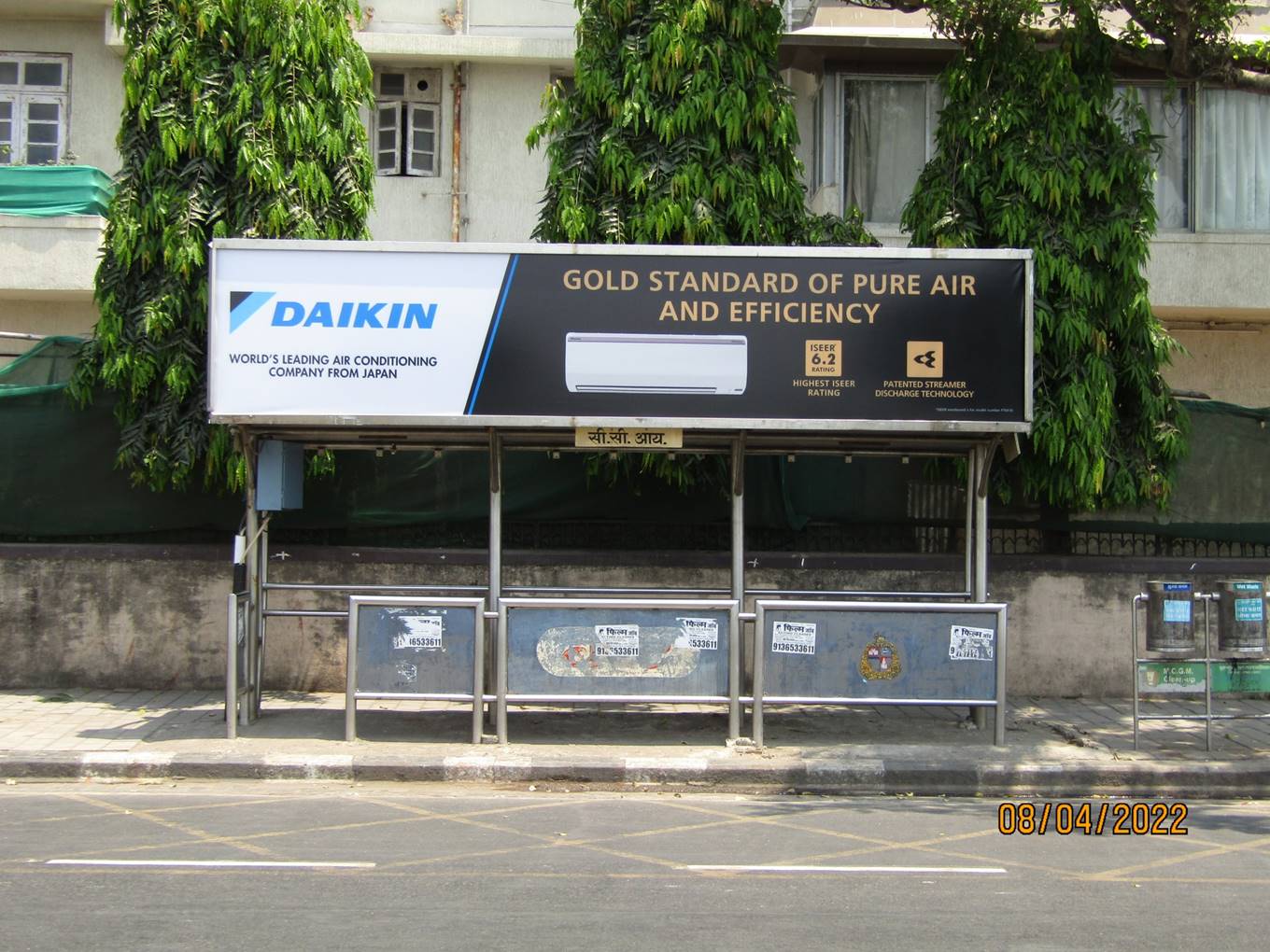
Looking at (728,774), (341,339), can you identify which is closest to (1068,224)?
(728,774)

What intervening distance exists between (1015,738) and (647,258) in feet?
15.4

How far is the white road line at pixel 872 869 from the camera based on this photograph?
6.57m

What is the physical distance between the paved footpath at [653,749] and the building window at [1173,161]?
20.2 ft

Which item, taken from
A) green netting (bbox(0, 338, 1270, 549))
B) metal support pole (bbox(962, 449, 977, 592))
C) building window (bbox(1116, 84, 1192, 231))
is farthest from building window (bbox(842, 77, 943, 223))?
metal support pole (bbox(962, 449, 977, 592))

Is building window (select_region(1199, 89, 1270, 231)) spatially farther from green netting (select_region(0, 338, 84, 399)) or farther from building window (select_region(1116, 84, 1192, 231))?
green netting (select_region(0, 338, 84, 399))

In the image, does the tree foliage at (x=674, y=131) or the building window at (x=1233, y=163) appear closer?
the tree foliage at (x=674, y=131)

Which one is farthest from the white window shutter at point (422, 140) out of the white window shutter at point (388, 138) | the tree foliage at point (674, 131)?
the tree foliage at point (674, 131)

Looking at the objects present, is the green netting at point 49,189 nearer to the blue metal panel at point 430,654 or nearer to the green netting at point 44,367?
the green netting at point 44,367

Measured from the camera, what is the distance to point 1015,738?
993 centimetres

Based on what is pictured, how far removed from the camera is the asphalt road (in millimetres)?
5480

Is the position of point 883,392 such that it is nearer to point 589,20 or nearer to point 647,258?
point 647,258

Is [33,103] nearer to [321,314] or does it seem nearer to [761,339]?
[321,314]

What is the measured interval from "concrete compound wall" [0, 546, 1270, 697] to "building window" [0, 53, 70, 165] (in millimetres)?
6268

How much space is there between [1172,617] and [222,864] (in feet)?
22.4
